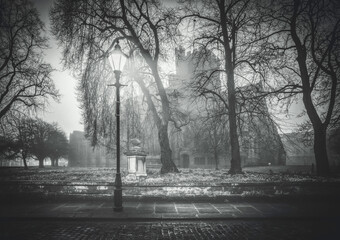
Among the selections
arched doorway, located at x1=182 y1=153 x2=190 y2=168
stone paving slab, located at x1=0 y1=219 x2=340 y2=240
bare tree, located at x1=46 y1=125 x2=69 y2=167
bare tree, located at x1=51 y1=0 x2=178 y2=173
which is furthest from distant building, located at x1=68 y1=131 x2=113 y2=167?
stone paving slab, located at x1=0 y1=219 x2=340 y2=240

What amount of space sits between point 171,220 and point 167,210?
100 centimetres

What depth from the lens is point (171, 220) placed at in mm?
7504

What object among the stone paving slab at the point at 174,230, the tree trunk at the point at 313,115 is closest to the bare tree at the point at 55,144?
the stone paving slab at the point at 174,230

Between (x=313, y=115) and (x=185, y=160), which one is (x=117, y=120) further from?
(x=185, y=160)

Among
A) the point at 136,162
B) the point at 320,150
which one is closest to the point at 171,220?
the point at 136,162

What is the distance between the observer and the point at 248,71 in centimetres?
1438

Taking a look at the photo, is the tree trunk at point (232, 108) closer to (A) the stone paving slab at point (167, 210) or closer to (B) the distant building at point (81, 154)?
(A) the stone paving slab at point (167, 210)

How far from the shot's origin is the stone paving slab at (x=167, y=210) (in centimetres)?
775

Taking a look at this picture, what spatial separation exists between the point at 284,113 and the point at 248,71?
323 centimetres

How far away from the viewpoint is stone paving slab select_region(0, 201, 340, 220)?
7750 mm

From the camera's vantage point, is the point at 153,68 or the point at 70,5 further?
the point at 153,68

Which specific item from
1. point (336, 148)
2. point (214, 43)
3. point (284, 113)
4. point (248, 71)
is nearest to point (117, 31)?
point (214, 43)

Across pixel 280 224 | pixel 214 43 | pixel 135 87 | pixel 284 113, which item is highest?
pixel 214 43

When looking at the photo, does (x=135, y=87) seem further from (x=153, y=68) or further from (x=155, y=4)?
(x=155, y=4)
